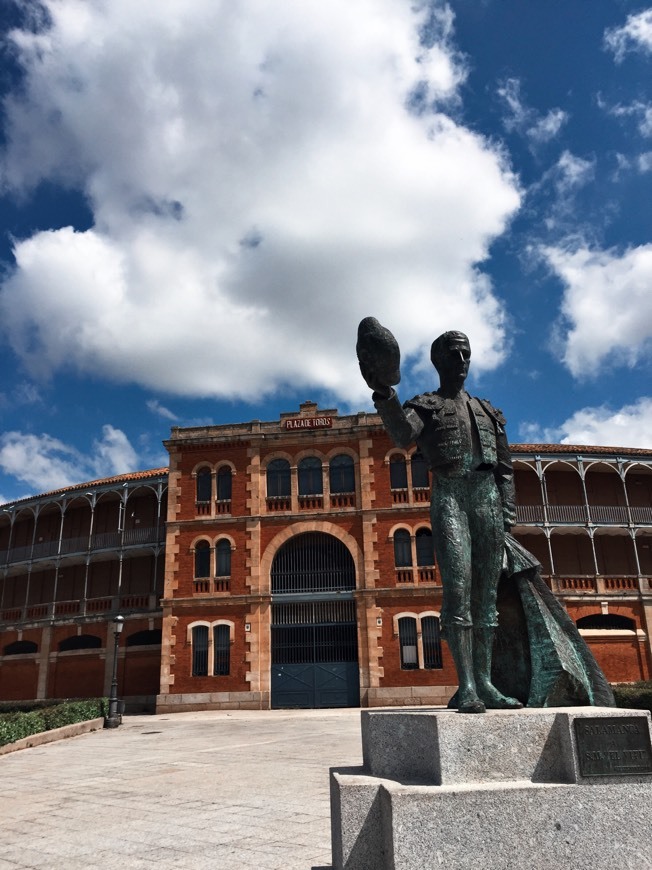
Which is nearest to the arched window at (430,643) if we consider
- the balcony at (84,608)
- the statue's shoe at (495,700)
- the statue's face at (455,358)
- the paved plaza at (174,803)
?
the paved plaza at (174,803)

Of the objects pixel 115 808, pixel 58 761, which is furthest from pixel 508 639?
pixel 58 761

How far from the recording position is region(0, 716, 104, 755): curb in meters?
13.9

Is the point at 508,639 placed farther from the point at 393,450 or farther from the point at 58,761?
the point at 393,450

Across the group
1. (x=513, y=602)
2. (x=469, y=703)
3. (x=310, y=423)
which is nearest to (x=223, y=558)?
(x=310, y=423)

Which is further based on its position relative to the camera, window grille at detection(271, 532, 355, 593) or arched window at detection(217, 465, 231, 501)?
arched window at detection(217, 465, 231, 501)

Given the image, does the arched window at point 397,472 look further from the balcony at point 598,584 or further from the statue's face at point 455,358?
the statue's face at point 455,358

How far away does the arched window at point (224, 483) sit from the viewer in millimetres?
26484

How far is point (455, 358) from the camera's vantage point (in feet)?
14.8

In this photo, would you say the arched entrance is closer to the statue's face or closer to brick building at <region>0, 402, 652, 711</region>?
brick building at <region>0, 402, 652, 711</region>

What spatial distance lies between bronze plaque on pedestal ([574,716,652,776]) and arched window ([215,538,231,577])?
2316 centimetres

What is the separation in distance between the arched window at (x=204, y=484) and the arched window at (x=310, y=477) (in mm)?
3730

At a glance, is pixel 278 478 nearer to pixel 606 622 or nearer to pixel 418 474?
pixel 418 474

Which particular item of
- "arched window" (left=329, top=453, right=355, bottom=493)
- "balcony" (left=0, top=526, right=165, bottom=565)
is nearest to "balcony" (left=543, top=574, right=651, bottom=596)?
"arched window" (left=329, top=453, right=355, bottom=493)

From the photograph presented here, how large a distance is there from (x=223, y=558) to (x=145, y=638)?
5.46m
